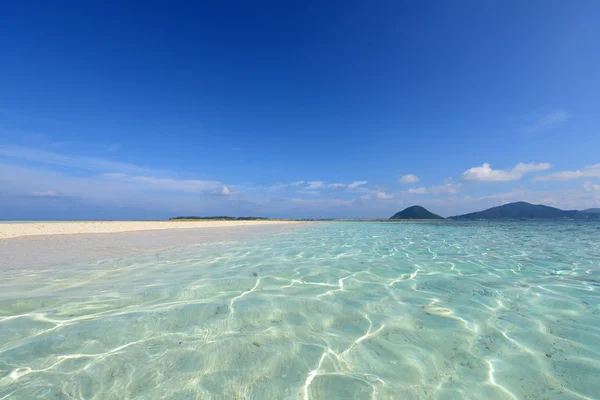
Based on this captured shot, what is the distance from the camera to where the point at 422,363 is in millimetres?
2371

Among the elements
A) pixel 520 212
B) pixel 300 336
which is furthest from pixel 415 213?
pixel 300 336

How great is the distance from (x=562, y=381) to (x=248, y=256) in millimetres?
7419

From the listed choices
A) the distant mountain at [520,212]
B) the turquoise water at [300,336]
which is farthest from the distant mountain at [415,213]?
the turquoise water at [300,336]

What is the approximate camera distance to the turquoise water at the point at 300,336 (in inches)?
80.8

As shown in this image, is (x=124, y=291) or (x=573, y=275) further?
(x=573, y=275)

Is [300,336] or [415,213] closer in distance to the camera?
[300,336]

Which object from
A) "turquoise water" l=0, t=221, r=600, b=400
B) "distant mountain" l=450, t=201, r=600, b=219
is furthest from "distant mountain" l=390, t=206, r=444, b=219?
"turquoise water" l=0, t=221, r=600, b=400

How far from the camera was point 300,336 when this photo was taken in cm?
289

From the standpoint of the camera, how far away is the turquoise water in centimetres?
205

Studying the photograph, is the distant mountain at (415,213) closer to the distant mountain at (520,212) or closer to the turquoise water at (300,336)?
the distant mountain at (520,212)

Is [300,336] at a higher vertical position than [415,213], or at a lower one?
lower

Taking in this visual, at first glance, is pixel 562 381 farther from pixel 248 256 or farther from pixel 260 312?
pixel 248 256

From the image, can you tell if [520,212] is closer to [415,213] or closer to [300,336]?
[415,213]

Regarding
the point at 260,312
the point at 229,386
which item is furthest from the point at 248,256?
the point at 229,386
